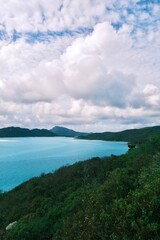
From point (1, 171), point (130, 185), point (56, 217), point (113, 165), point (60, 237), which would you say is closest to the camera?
point (60, 237)

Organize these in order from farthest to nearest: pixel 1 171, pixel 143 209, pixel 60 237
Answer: pixel 1 171, pixel 60 237, pixel 143 209

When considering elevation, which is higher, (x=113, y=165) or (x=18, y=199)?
(x=113, y=165)

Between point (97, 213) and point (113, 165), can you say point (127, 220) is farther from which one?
point (113, 165)

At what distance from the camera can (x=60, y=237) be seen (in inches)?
587

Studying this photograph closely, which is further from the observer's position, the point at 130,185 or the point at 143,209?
the point at 130,185

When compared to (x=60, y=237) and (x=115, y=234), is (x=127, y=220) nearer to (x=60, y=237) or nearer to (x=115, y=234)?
(x=115, y=234)

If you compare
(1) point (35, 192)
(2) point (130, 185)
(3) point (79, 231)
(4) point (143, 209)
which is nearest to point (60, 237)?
(3) point (79, 231)

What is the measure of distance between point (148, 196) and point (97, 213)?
3.12m

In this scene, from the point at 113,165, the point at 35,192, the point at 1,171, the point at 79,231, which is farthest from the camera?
the point at 1,171

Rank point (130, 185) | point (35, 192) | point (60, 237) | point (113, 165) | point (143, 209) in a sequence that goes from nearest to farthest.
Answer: point (143, 209)
point (60, 237)
point (130, 185)
point (35, 192)
point (113, 165)

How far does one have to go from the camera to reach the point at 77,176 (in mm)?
42000

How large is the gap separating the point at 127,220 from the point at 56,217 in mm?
10676

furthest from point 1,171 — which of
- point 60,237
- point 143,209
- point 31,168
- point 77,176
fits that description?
point 143,209

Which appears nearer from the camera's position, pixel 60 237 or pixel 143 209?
pixel 143 209
